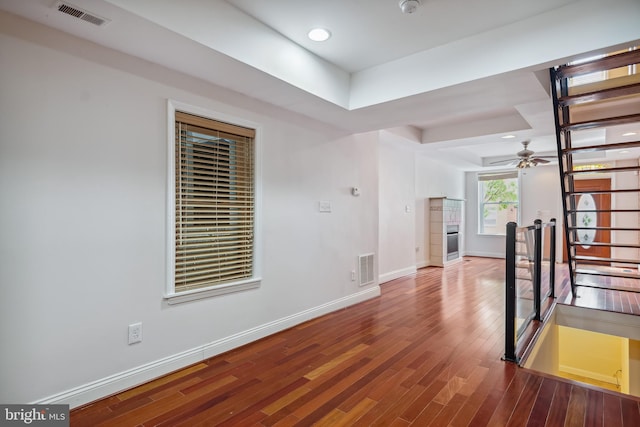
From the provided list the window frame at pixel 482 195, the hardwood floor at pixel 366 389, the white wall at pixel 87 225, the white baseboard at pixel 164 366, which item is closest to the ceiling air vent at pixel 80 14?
the white wall at pixel 87 225

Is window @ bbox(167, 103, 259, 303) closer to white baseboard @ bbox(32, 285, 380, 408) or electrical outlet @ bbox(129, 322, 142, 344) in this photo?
electrical outlet @ bbox(129, 322, 142, 344)

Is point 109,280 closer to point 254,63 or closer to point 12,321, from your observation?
point 12,321

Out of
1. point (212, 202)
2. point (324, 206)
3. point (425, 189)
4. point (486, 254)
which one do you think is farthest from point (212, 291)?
point (486, 254)

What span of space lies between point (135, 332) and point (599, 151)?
7592 millimetres

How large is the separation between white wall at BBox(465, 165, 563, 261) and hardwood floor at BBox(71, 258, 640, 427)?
620cm

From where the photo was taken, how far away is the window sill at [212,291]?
8.57ft

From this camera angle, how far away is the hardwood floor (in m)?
2.04

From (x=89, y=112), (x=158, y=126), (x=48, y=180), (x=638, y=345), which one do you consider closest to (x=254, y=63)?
(x=158, y=126)

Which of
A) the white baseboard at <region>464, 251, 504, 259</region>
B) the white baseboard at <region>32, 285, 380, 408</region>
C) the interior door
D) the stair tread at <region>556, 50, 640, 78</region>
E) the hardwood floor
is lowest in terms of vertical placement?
the hardwood floor

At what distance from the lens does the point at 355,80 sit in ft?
11.2

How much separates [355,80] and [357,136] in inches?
49.4

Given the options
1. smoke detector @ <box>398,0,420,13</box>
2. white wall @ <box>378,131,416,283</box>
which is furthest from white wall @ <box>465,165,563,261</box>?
smoke detector @ <box>398,0,420,13</box>

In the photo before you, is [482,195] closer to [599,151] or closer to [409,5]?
[599,151]

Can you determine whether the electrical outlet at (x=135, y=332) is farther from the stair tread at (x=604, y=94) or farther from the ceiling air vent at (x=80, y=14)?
the stair tread at (x=604, y=94)
